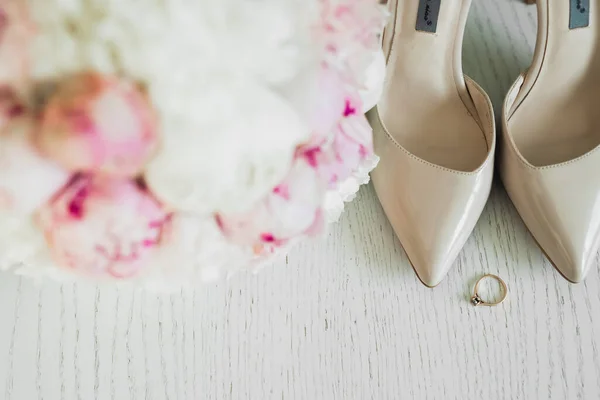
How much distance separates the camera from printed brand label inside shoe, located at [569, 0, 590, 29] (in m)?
0.62

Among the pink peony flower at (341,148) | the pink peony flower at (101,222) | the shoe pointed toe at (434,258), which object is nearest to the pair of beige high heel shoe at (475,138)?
the shoe pointed toe at (434,258)

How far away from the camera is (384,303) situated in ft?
1.87

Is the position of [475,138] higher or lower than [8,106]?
lower

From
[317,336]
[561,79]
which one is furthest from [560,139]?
[317,336]

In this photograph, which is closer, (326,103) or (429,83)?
(326,103)

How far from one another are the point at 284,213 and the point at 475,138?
0.37 meters

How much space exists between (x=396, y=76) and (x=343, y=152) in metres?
0.32

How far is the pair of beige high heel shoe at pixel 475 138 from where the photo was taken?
0.54 m

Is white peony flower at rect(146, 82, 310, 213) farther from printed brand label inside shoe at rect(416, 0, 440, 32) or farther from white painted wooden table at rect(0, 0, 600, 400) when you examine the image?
printed brand label inside shoe at rect(416, 0, 440, 32)

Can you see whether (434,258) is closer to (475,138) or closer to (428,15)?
(475,138)

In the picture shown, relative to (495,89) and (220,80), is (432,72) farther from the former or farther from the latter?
(220,80)

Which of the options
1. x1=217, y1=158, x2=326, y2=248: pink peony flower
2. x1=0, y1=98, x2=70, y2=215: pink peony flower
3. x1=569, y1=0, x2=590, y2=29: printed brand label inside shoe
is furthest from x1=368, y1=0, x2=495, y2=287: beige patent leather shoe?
x1=0, y1=98, x2=70, y2=215: pink peony flower

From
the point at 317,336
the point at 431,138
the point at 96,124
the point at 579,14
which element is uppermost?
the point at 96,124

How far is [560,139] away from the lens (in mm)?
598
